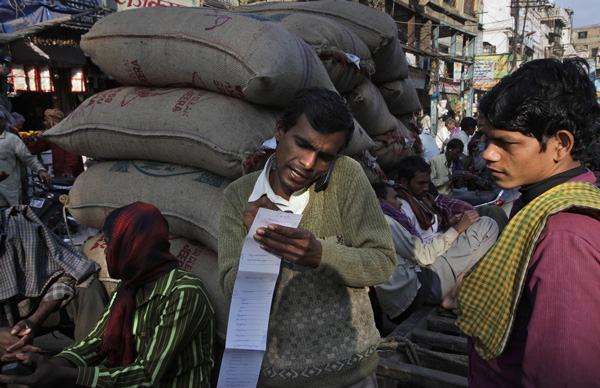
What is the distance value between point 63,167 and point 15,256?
387cm

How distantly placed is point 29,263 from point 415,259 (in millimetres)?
2284

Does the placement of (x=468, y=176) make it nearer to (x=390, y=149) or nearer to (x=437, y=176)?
(x=437, y=176)

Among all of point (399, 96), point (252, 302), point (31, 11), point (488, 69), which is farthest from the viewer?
point (488, 69)

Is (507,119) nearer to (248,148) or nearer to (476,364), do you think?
(476,364)

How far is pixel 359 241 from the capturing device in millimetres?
1298

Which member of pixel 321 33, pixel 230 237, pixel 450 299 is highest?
pixel 321 33

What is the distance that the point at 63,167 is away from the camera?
5824 mm

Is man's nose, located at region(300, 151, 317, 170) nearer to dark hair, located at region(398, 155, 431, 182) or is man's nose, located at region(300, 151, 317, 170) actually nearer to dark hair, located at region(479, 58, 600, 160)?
dark hair, located at region(479, 58, 600, 160)

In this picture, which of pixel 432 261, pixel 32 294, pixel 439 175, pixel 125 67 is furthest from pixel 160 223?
pixel 439 175

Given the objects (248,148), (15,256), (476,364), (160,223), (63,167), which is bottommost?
(63,167)

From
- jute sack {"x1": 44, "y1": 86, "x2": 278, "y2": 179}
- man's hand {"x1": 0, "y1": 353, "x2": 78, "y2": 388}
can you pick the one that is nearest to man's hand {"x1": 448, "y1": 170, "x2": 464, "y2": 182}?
jute sack {"x1": 44, "y1": 86, "x2": 278, "y2": 179}

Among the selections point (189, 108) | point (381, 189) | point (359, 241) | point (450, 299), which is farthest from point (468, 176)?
point (359, 241)

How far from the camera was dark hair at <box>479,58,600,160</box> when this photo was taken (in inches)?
38.3

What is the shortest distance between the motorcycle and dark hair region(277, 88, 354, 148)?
4.04 metres
